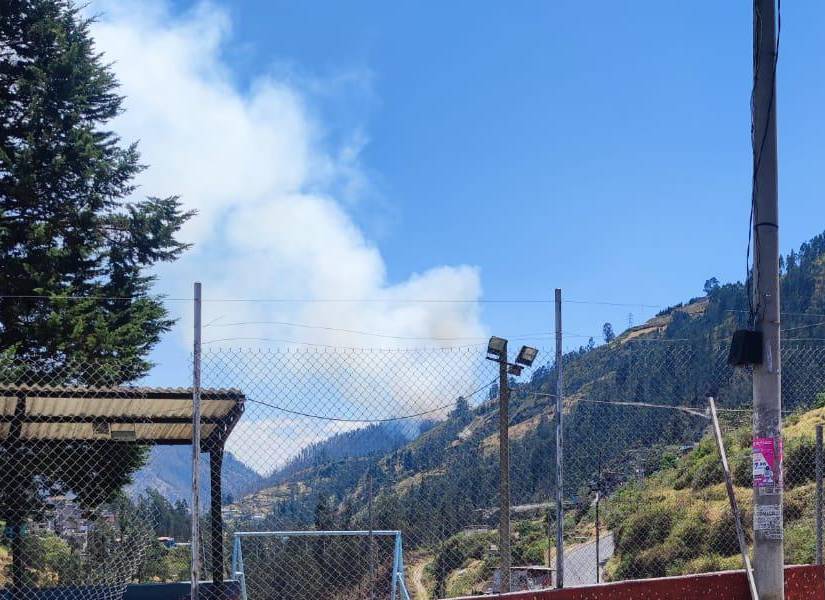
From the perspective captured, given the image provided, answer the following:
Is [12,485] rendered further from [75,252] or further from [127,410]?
[75,252]

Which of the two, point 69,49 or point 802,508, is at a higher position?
point 69,49

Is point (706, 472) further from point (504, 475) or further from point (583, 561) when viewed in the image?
point (583, 561)

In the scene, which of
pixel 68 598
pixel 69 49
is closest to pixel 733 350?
pixel 68 598

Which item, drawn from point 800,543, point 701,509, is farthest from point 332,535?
point 701,509

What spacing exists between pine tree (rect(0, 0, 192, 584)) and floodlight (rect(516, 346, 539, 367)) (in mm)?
12206

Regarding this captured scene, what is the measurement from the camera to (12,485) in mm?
12297

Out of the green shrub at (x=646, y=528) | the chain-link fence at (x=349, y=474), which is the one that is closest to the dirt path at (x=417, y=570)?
the chain-link fence at (x=349, y=474)

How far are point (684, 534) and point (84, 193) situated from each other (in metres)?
14.6

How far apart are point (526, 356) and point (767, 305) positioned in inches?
81.6

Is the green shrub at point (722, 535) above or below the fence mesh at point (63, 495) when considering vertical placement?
below

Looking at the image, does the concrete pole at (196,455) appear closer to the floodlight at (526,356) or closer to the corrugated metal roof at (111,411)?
the corrugated metal roof at (111,411)

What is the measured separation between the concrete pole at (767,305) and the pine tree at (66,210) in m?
13.2

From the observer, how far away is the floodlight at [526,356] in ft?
23.4

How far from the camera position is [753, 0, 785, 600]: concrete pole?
723 centimetres
